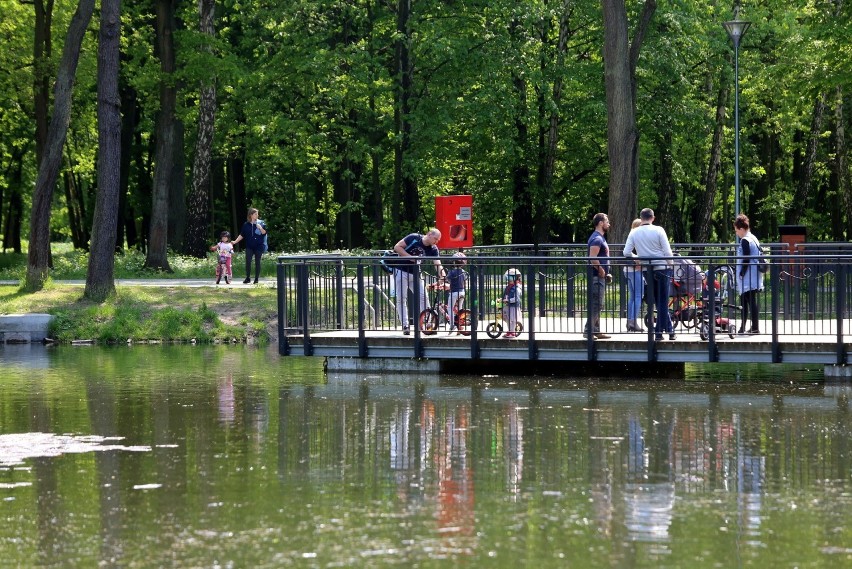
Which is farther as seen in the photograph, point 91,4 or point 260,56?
point 260,56

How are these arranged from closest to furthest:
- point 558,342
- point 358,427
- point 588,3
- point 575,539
Result: point 575,539, point 358,427, point 558,342, point 588,3

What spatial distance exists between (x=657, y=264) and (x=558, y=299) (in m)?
1.55

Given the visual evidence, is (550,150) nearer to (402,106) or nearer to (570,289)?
(402,106)

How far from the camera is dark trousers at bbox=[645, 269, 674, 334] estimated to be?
1994 centimetres

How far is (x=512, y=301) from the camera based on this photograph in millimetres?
20719

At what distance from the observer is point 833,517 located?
1096 cm

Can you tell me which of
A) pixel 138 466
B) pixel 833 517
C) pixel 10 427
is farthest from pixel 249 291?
pixel 833 517

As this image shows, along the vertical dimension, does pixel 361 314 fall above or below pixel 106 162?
below

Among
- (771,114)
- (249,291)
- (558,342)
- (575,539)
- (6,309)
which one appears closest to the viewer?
(575,539)

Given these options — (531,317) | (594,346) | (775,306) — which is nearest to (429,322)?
(531,317)

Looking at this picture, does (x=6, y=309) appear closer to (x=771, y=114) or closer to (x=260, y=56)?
(x=260, y=56)

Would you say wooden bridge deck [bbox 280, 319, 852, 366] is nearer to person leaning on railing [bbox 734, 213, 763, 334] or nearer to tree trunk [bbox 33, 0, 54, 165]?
person leaning on railing [bbox 734, 213, 763, 334]

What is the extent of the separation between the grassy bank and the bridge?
21.5 ft

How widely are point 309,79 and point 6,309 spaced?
17352mm
